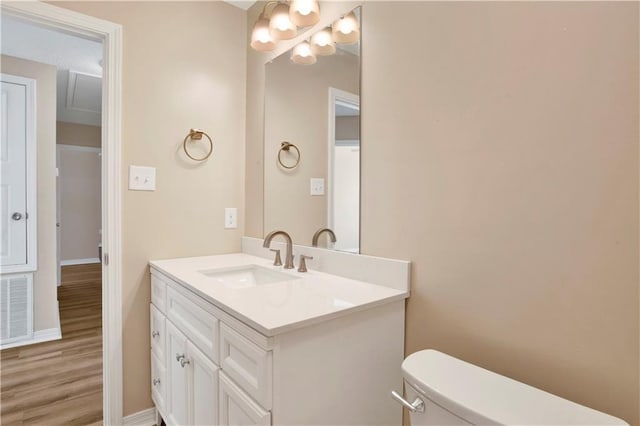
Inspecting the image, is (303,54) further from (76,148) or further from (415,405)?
(76,148)

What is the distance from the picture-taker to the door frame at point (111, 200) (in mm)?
1631

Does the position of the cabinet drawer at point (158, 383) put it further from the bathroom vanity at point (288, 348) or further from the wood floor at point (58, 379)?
the wood floor at point (58, 379)

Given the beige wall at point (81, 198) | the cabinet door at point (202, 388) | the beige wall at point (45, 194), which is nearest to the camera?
the cabinet door at point (202, 388)

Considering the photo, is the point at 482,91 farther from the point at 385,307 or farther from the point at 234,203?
the point at 234,203

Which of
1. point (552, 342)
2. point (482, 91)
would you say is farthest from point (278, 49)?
point (552, 342)

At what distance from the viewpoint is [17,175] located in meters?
2.67

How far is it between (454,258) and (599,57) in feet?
2.09

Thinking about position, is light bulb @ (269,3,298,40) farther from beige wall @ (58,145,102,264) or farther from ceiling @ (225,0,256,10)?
beige wall @ (58,145,102,264)

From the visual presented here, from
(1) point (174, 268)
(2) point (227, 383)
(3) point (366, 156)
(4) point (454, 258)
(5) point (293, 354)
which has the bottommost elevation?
(2) point (227, 383)

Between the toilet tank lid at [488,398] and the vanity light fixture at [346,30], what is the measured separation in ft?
4.11

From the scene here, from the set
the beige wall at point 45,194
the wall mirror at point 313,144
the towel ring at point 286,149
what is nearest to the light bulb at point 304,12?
the wall mirror at point 313,144

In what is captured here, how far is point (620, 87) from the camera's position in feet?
2.52

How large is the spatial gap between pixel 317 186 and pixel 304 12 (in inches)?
30.3

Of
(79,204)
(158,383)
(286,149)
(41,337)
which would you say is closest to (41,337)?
(41,337)
